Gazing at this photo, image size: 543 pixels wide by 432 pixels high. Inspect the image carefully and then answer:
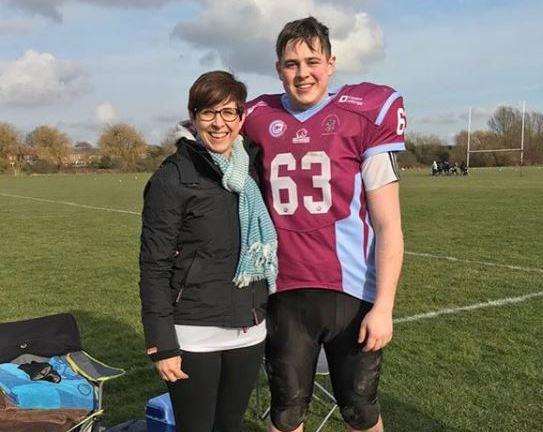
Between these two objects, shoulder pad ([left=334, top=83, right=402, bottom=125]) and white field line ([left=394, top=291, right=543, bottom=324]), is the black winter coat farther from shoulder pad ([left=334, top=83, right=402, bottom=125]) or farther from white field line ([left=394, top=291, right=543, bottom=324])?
white field line ([left=394, top=291, right=543, bottom=324])

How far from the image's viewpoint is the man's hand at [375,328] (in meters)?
2.30

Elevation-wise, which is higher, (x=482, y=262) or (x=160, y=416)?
(x=160, y=416)

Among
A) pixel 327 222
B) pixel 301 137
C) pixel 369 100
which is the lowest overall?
pixel 327 222

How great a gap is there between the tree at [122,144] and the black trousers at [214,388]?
88.3m

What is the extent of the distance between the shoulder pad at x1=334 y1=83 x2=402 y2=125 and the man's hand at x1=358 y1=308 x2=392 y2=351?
74cm

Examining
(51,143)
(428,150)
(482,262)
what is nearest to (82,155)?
(51,143)

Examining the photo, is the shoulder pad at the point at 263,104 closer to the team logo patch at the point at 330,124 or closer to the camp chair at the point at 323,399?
the team logo patch at the point at 330,124

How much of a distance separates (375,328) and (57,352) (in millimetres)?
2198

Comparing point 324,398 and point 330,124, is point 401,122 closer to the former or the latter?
point 330,124

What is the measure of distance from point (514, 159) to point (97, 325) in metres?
66.3

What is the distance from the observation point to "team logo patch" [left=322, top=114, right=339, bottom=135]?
92.4 inches

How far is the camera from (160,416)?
329cm

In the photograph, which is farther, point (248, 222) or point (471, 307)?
point (471, 307)

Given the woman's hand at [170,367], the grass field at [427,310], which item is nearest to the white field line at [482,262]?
the grass field at [427,310]
